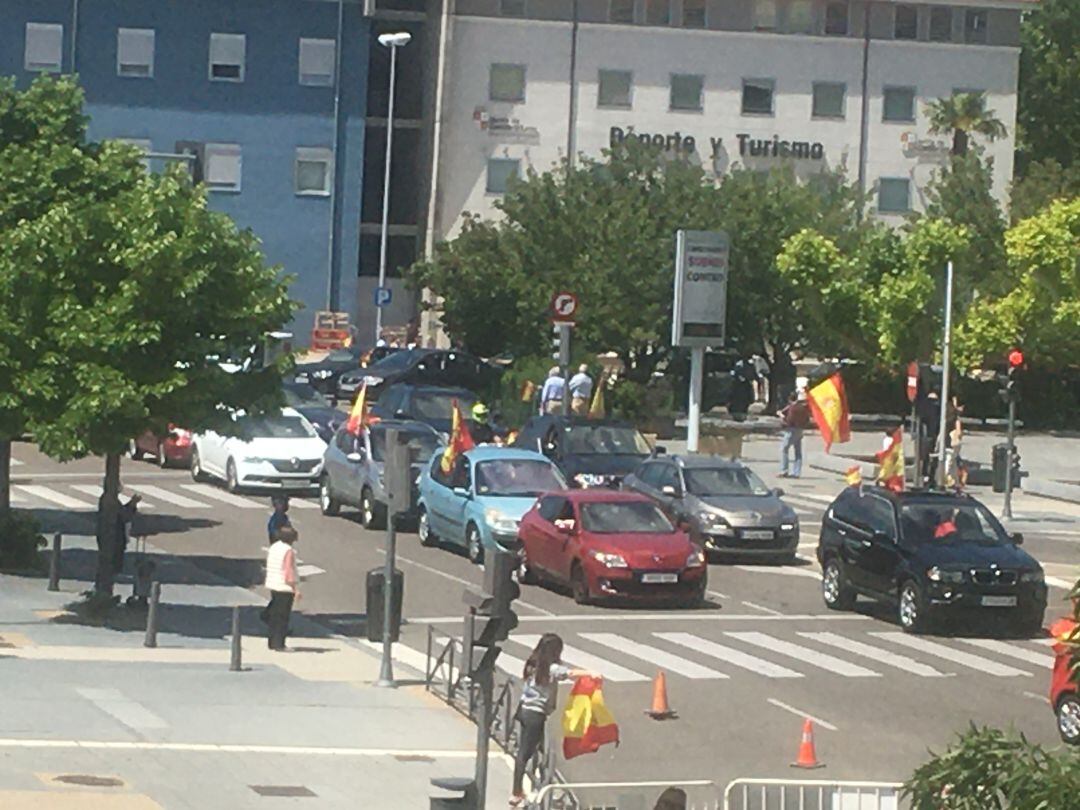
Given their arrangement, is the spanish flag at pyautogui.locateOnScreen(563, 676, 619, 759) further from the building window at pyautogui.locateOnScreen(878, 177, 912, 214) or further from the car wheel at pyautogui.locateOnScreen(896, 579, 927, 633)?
the building window at pyautogui.locateOnScreen(878, 177, 912, 214)

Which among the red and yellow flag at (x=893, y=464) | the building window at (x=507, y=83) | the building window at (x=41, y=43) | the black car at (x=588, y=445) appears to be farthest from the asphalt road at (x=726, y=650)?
the building window at (x=507, y=83)

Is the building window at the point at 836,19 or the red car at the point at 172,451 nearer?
the red car at the point at 172,451

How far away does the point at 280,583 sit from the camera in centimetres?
2683

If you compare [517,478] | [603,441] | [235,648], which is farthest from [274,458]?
[235,648]

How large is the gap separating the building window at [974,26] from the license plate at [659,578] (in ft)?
182

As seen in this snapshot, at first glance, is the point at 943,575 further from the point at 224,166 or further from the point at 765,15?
the point at 224,166

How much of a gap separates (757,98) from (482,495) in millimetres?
48689

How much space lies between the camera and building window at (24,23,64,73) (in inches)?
3083

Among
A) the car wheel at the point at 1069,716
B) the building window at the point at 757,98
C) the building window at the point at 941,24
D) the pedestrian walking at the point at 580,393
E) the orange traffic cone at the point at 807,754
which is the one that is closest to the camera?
the orange traffic cone at the point at 807,754

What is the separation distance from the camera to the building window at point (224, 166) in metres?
80.4

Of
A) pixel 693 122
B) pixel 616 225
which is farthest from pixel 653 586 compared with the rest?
pixel 693 122

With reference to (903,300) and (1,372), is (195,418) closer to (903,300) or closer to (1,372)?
(1,372)

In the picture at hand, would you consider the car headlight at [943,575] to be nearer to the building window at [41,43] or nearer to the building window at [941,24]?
the building window at [41,43]

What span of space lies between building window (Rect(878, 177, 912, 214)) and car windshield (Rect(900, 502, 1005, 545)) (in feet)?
175
